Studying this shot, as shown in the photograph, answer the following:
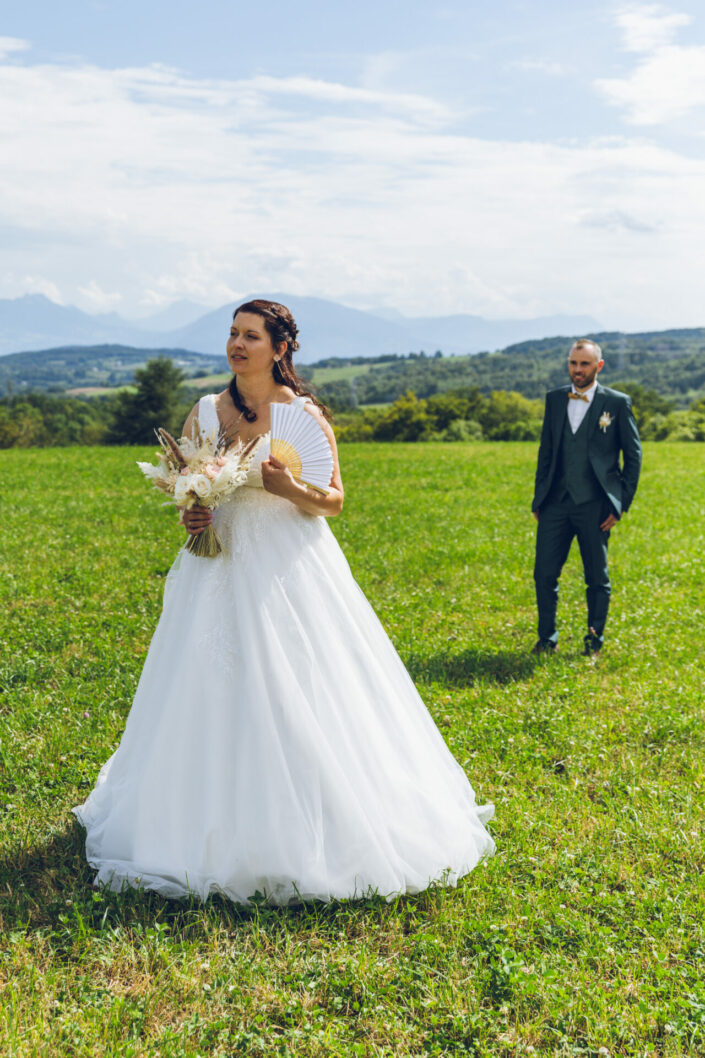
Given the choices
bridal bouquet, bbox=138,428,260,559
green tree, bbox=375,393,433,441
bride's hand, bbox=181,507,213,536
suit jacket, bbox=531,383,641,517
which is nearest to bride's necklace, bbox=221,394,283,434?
bridal bouquet, bbox=138,428,260,559

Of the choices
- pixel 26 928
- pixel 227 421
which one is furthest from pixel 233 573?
pixel 26 928

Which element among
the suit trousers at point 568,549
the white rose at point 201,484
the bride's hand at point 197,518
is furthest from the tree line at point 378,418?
the white rose at point 201,484

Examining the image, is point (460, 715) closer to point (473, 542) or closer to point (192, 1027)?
point (192, 1027)

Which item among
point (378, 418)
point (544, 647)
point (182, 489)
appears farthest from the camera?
point (378, 418)

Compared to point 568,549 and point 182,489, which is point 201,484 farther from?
point 568,549

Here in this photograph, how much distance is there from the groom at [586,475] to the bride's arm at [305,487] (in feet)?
15.2

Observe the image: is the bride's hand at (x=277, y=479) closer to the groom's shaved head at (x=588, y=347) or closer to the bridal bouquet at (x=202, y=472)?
the bridal bouquet at (x=202, y=472)

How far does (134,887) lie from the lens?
16.1ft

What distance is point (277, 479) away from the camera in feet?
16.6

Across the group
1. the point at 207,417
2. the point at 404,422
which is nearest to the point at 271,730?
the point at 207,417

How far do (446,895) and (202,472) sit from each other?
2.96 m

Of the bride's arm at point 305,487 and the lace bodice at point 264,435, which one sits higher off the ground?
the lace bodice at point 264,435

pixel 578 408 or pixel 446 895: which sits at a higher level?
pixel 578 408

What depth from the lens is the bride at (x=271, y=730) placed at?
4.79 metres
